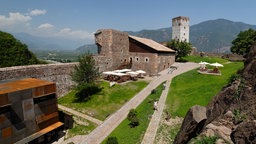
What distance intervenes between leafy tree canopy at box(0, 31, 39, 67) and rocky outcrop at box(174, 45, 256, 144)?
35.4m

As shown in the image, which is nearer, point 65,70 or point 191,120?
point 191,120

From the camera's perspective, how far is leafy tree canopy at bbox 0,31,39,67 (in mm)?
36181

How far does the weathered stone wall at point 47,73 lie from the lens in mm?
24525

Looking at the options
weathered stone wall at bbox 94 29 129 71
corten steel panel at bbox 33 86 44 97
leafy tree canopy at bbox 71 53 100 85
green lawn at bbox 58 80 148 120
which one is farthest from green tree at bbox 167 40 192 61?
corten steel panel at bbox 33 86 44 97

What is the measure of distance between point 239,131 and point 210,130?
1.27m

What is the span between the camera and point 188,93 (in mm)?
26703

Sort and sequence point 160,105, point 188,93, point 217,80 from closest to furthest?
point 160,105 < point 188,93 < point 217,80

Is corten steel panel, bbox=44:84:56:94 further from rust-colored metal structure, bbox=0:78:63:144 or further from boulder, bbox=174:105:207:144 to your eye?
boulder, bbox=174:105:207:144

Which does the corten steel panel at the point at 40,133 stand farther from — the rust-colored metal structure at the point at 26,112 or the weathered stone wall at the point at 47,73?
the weathered stone wall at the point at 47,73

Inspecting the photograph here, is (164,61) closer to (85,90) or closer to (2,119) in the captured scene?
(85,90)

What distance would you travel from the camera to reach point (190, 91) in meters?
27.2

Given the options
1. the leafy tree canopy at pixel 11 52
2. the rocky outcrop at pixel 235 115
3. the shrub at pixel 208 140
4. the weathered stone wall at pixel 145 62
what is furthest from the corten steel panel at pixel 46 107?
the weathered stone wall at pixel 145 62

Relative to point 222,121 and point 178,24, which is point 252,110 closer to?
point 222,121

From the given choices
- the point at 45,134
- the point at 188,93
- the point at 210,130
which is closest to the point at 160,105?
the point at 188,93
